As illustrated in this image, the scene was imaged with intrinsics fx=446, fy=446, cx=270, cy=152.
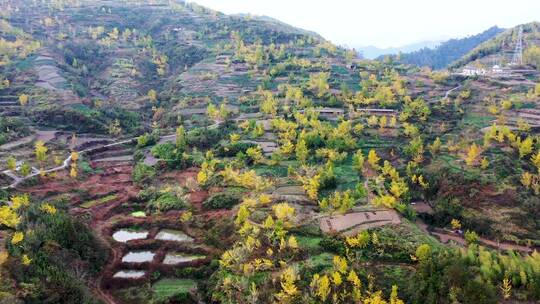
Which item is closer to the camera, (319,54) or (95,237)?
(95,237)

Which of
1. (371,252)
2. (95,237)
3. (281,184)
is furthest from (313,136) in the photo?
(95,237)

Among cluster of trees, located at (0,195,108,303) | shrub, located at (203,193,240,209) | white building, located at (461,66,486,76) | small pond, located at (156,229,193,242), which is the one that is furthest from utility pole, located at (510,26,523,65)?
cluster of trees, located at (0,195,108,303)

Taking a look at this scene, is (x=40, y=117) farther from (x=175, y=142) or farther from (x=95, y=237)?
(x=95, y=237)

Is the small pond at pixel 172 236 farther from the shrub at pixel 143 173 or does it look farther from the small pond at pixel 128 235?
the shrub at pixel 143 173

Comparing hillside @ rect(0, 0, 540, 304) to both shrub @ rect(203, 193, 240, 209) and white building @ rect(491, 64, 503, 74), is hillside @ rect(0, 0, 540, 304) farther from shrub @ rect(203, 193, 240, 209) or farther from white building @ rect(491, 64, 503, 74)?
white building @ rect(491, 64, 503, 74)

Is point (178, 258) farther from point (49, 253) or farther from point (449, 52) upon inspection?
point (449, 52)

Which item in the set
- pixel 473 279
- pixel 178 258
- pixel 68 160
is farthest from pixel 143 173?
pixel 473 279
